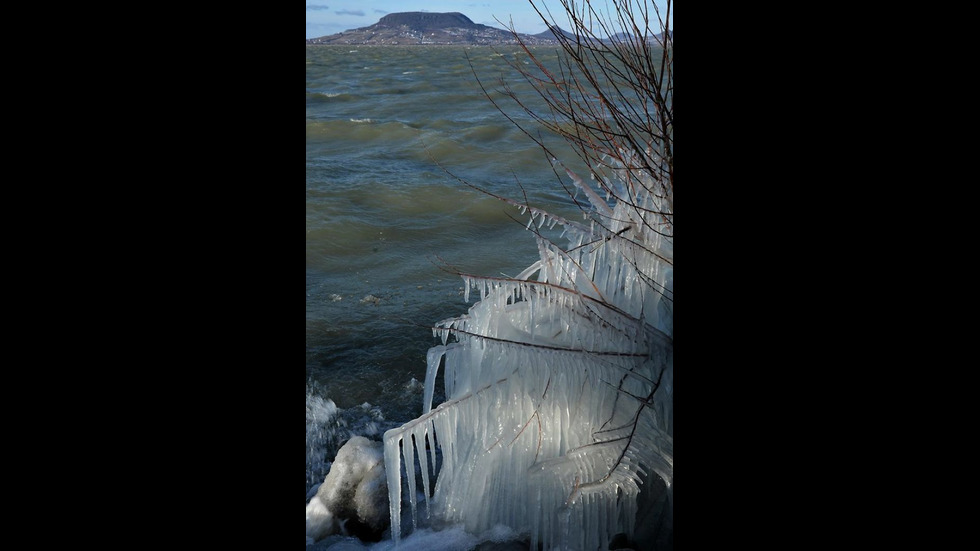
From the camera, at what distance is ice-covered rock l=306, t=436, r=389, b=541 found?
3824 millimetres

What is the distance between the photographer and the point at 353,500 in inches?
155

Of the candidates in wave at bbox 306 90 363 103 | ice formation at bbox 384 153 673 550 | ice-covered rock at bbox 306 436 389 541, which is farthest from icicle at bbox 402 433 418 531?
wave at bbox 306 90 363 103

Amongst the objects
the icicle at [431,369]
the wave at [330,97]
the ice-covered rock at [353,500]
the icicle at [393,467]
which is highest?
the wave at [330,97]

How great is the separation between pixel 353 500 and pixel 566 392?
1.42 m

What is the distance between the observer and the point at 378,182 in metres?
11.8

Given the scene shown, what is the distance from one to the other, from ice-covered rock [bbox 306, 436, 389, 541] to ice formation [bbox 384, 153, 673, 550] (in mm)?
354

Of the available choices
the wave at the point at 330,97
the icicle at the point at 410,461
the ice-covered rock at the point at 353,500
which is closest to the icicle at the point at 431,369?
the icicle at the point at 410,461

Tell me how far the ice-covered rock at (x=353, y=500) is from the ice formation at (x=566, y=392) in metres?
0.35

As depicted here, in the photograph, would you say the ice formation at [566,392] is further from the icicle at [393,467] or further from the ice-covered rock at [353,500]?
the ice-covered rock at [353,500]

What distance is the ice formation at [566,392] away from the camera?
10.1 feet

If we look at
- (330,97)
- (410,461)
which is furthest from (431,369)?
(330,97)

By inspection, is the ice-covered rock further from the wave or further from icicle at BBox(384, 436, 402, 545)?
the wave
